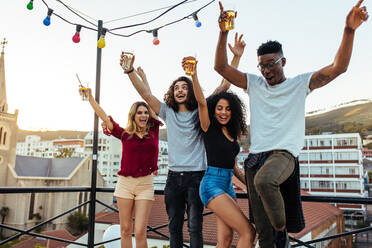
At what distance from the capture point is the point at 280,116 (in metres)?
1.77

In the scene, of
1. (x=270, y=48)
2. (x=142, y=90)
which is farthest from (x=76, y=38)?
(x=270, y=48)

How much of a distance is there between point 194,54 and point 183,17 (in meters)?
1.68

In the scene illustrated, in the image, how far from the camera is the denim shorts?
2018 mm

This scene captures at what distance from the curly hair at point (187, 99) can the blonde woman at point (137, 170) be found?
0.35m

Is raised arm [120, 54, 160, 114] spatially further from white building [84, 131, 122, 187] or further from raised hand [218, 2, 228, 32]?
white building [84, 131, 122, 187]

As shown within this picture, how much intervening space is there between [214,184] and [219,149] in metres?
0.25

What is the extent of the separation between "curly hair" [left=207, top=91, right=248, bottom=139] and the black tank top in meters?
0.08

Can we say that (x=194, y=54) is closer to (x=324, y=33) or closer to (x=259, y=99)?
(x=259, y=99)


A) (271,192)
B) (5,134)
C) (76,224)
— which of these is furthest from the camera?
(76,224)

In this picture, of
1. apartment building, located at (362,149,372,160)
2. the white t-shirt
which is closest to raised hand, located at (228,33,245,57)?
the white t-shirt

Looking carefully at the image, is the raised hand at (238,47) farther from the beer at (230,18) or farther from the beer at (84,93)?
the beer at (84,93)

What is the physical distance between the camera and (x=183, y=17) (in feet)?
11.8

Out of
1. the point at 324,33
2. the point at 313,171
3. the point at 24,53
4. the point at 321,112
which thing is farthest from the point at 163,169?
the point at 324,33

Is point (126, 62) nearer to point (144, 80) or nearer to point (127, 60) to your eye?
point (127, 60)
